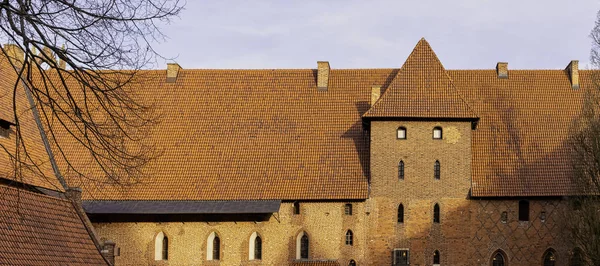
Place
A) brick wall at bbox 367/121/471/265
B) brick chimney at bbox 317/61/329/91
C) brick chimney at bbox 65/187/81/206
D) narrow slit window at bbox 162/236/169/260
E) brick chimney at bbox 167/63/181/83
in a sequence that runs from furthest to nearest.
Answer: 1. brick chimney at bbox 167/63/181/83
2. brick chimney at bbox 317/61/329/91
3. narrow slit window at bbox 162/236/169/260
4. brick wall at bbox 367/121/471/265
5. brick chimney at bbox 65/187/81/206

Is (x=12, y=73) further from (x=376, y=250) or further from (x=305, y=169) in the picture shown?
(x=376, y=250)

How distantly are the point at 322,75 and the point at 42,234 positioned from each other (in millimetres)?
21085

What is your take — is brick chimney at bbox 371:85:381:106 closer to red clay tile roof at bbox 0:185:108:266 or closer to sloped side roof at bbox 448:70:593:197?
sloped side roof at bbox 448:70:593:197

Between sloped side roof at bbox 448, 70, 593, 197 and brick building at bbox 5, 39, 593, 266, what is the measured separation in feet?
0.24

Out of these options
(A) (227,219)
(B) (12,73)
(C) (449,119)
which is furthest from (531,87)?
(B) (12,73)

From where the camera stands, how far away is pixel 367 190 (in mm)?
38250

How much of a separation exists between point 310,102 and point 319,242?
282 inches

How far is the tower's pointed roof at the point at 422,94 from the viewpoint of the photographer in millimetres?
38688

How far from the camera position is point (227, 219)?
1512 inches

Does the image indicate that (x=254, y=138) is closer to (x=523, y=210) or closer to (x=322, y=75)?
(x=322, y=75)

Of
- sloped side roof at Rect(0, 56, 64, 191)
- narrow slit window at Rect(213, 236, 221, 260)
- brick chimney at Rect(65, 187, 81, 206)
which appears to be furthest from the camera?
narrow slit window at Rect(213, 236, 221, 260)

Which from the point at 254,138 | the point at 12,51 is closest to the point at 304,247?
the point at 254,138

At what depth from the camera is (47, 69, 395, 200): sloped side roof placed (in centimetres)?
3856

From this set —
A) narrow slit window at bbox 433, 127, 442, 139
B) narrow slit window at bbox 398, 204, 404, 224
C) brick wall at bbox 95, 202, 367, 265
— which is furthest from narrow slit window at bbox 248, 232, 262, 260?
narrow slit window at bbox 433, 127, 442, 139
